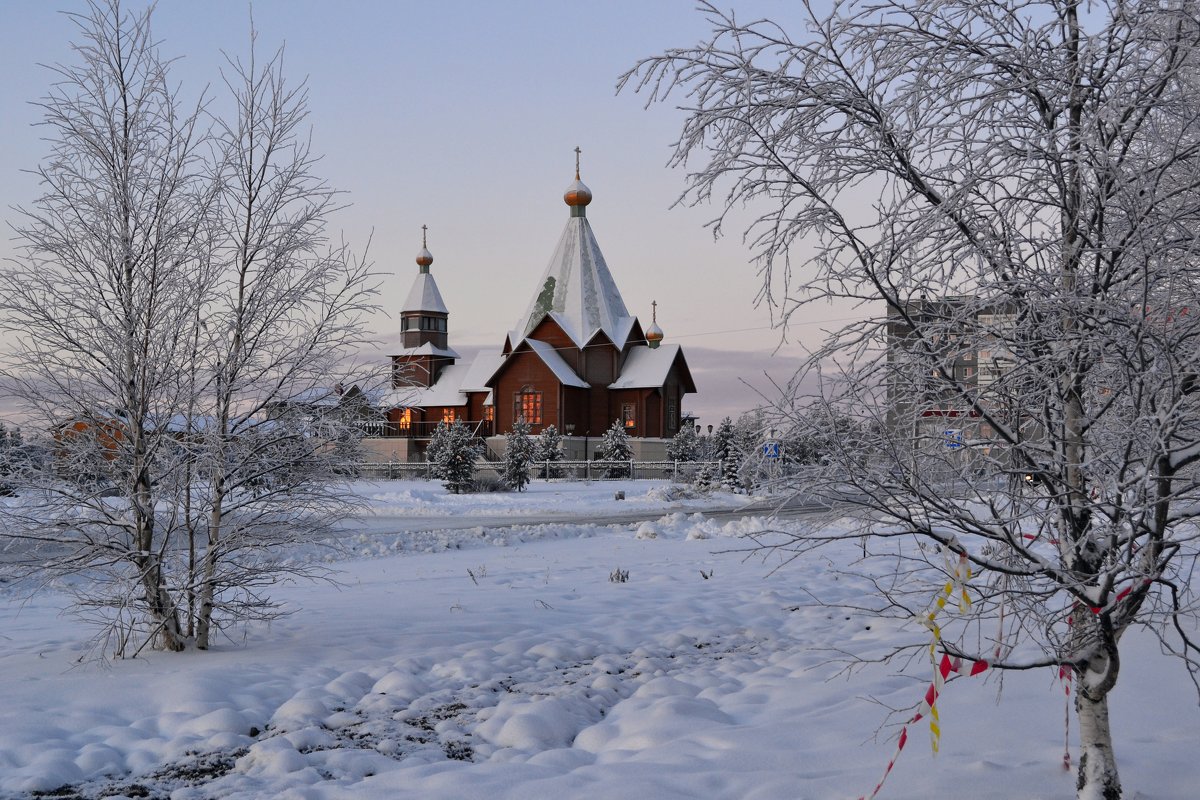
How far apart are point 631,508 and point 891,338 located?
70.4 ft

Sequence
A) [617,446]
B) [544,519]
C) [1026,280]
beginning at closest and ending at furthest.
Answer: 1. [1026,280]
2. [544,519]
3. [617,446]

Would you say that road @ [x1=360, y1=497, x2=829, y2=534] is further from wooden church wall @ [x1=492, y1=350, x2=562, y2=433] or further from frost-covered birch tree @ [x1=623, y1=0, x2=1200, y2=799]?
wooden church wall @ [x1=492, y1=350, x2=562, y2=433]

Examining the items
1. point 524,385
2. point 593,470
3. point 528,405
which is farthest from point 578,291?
point 593,470

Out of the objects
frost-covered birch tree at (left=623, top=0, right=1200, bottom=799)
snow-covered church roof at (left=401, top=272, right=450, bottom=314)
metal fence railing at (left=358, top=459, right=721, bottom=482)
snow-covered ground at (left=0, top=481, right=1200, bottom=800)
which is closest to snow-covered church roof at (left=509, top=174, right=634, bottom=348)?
metal fence railing at (left=358, top=459, right=721, bottom=482)

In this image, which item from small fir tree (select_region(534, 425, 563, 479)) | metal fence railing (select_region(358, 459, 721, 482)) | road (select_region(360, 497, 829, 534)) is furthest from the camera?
small fir tree (select_region(534, 425, 563, 479))

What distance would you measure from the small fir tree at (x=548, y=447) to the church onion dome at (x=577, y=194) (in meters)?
12.1

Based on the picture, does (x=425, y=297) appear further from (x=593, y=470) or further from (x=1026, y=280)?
(x=1026, y=280)

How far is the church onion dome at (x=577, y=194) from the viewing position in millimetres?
45531

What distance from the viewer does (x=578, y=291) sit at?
44.7 metres

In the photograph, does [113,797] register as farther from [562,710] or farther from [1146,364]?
[1146,364]

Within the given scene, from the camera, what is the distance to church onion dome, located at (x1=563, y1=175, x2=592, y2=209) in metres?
45.5

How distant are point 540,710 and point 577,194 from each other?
4181cm

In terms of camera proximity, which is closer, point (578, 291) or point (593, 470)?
point (593, 470)

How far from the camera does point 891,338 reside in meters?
3.82
